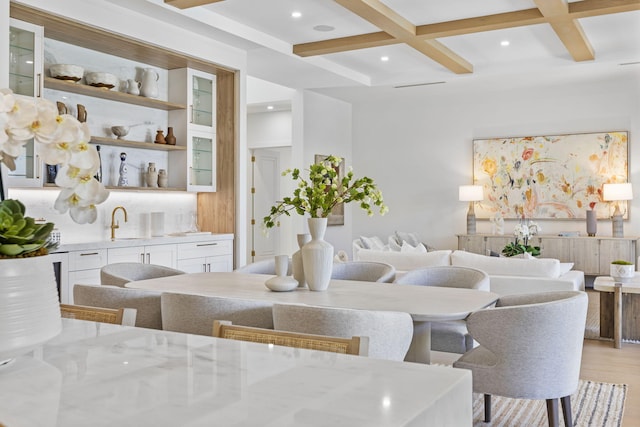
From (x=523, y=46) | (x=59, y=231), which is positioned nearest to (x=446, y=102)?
(x=523, y=46)

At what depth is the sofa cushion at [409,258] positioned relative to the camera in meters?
5.27

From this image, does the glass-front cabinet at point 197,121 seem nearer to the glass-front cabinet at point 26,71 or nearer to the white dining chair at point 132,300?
the glass-front cabinet at point 26,71

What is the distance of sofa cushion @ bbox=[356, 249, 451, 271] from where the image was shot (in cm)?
527

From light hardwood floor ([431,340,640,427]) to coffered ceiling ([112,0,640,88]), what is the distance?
2769 millimetres

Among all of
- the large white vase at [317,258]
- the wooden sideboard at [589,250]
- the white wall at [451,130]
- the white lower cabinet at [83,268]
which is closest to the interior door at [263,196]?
the white wall at [451,130]

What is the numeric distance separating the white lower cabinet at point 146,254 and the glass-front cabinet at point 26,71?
815 millimetres

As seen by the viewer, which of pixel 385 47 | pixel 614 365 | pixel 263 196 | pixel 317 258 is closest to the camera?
pixel 317 258

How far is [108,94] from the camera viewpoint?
5.24m

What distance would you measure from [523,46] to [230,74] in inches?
126

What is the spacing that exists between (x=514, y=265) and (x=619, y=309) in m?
0.90

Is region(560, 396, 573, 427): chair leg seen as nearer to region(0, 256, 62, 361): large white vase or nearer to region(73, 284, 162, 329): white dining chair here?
region(73, 284, 162, 329): white dining chair

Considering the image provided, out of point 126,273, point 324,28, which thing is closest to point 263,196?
point 324,28

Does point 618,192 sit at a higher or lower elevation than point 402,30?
lower

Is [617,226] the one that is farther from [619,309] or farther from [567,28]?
[619,309]
